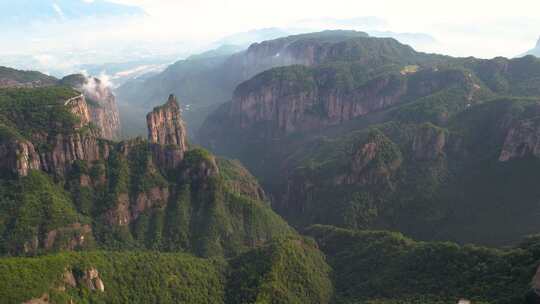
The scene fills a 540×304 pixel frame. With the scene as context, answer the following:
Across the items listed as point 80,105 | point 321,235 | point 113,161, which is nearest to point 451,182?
point 321,235

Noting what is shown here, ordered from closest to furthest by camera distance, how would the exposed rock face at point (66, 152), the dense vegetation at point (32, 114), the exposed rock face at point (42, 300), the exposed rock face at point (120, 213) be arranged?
1. the exposed rock face at point (42, 300)
2. the exposed rock face at point (66, 152)
3. the exposed rock face at point (120, 213)
4. the dense vegetation at point (32, 114)

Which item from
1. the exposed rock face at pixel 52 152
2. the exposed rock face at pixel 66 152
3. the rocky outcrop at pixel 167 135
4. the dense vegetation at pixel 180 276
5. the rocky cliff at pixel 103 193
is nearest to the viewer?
the dense vegetation at pixel 180 276

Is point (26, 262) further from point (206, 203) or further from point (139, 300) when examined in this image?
point (206, 203)

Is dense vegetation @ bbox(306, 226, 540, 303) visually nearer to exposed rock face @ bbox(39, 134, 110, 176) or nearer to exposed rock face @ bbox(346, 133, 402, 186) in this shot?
exposed rock face @ bbox(346, 133, 402, 186)

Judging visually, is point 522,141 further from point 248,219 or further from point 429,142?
point 248,219

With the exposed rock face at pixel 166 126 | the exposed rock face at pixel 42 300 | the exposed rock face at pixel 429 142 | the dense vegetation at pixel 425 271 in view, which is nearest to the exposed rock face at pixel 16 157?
the exposed rock face at pixel 166 126

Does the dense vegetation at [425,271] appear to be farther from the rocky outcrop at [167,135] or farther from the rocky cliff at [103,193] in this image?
the rocky outcrop at [167,135]
